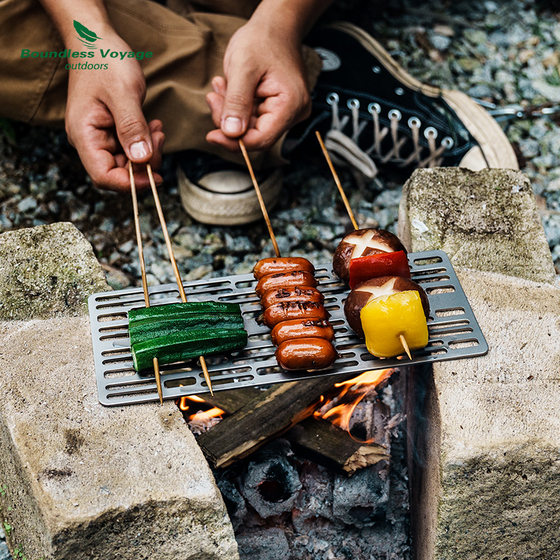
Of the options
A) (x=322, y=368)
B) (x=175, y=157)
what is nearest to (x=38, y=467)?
(x=322, y=368)

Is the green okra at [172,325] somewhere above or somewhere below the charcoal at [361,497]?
above

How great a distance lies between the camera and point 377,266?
284 centimetres

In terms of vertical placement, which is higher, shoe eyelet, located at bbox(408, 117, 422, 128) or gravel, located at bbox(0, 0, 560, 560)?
shoe eyelet, located at bbox(408, 117, 422, 128)

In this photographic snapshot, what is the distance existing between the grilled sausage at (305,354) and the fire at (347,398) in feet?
1.86

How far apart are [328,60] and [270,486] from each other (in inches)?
124

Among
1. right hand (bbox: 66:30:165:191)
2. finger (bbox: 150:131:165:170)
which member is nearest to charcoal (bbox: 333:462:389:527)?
right hand (bbox: 66:30:165:191)

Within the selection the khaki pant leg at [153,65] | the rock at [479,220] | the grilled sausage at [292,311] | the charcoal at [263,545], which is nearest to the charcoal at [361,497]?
the charcoal at [263,545]

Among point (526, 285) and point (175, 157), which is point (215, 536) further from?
point (175, 157)

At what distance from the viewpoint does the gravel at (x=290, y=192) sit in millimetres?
4539

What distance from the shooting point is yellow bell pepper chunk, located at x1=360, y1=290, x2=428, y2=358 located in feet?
8.38

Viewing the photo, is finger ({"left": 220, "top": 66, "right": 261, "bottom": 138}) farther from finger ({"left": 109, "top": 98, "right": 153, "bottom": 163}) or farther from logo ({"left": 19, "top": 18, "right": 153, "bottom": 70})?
logo ({"left": 19, "top": 18, "right": 153, "bottom": 70})

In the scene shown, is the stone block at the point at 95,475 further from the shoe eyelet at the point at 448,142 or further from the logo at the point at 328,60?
the logo at the point at 328,60

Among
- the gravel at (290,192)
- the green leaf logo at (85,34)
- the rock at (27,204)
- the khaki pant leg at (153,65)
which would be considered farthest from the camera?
the rock at (27,204)

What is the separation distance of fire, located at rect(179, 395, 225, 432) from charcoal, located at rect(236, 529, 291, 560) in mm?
539
